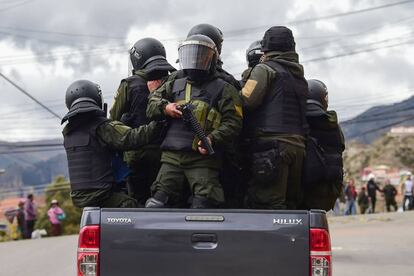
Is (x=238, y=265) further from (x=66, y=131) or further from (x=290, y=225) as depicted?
(x=66, y=131)

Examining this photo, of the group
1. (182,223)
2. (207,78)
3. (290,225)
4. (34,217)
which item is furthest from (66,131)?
(34,217)

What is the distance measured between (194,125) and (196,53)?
643 millimetres

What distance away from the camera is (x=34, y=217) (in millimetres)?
25516

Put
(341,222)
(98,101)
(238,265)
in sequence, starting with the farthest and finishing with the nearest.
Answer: (341,222) → (98,101) → (238,265)

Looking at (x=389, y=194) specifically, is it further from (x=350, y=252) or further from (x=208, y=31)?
(x=208, y=31)

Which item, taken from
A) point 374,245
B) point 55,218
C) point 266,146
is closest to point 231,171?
point 266,146

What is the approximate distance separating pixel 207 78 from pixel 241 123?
466 millimetres

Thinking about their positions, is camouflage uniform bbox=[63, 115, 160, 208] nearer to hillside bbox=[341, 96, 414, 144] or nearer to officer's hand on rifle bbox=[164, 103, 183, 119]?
officer's hand on rifle bbox=[164, 103, 183, 119]

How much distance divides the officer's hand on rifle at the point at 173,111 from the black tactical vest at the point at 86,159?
73cm

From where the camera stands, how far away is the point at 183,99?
6805 millimetres

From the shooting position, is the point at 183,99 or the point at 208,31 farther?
the point at 208,31

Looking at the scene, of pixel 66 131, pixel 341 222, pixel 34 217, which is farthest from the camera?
pixel 341 222

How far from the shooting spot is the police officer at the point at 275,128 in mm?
6742

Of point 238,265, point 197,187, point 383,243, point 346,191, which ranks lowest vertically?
point 238,265
